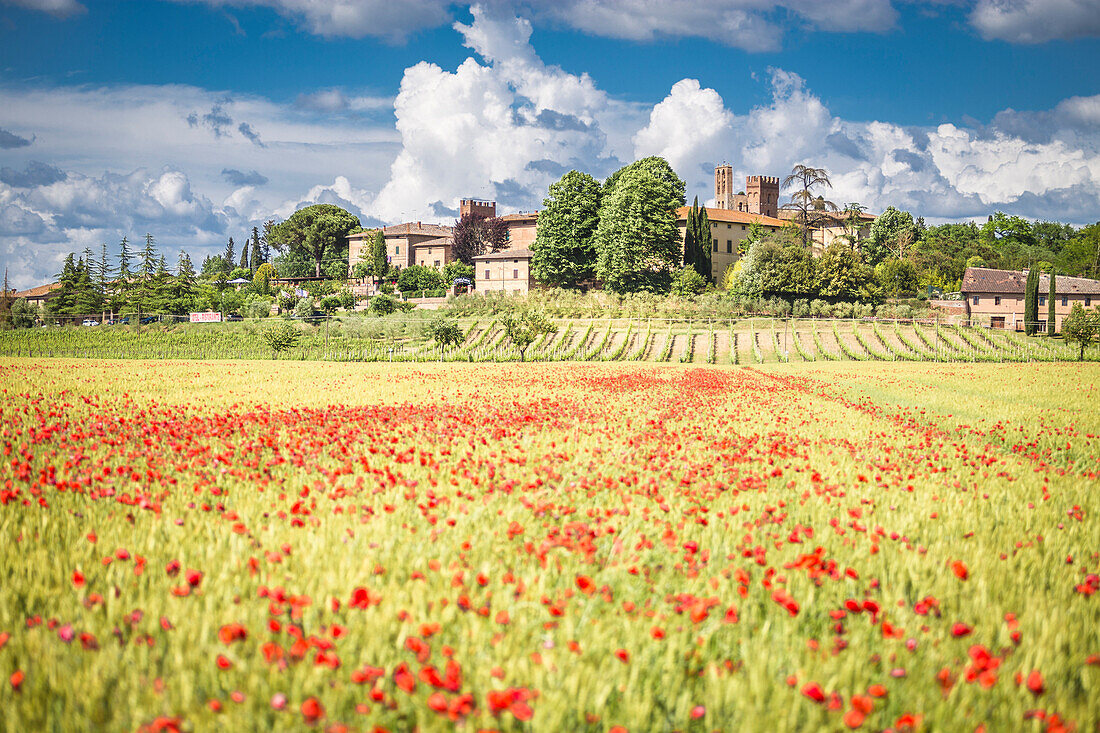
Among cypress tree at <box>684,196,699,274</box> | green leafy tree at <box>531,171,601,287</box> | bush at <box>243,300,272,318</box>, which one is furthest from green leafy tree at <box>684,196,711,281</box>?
bush at <box>243,300,272,318</box>

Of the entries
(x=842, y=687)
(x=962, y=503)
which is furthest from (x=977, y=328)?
→ (x=842, y=687)

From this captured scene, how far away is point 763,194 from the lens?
431 feet

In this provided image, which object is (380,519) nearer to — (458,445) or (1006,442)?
(458,445)

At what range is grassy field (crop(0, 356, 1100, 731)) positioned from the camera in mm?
2486

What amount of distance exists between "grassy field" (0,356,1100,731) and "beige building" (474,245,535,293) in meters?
70.2

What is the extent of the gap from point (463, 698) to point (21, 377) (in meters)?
19.4

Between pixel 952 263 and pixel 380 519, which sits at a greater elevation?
pixel 952 263

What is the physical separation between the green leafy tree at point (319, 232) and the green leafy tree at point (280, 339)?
2872 inches

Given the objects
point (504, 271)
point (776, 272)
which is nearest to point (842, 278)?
point (776, 272)

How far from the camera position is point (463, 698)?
2.23m

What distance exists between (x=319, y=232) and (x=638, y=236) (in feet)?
214

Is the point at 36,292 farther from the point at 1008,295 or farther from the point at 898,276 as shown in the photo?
the point at 1008,295

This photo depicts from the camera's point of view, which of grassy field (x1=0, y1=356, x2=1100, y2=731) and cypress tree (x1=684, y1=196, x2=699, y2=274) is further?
cypress tree (x1=684, y1=196, x2=699, y2=274)

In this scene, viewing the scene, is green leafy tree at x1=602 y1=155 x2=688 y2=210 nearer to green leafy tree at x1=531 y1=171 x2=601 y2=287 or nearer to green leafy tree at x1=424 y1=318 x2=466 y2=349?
green leafy tree at x1=531 y1=171 x2=601 y2=287
